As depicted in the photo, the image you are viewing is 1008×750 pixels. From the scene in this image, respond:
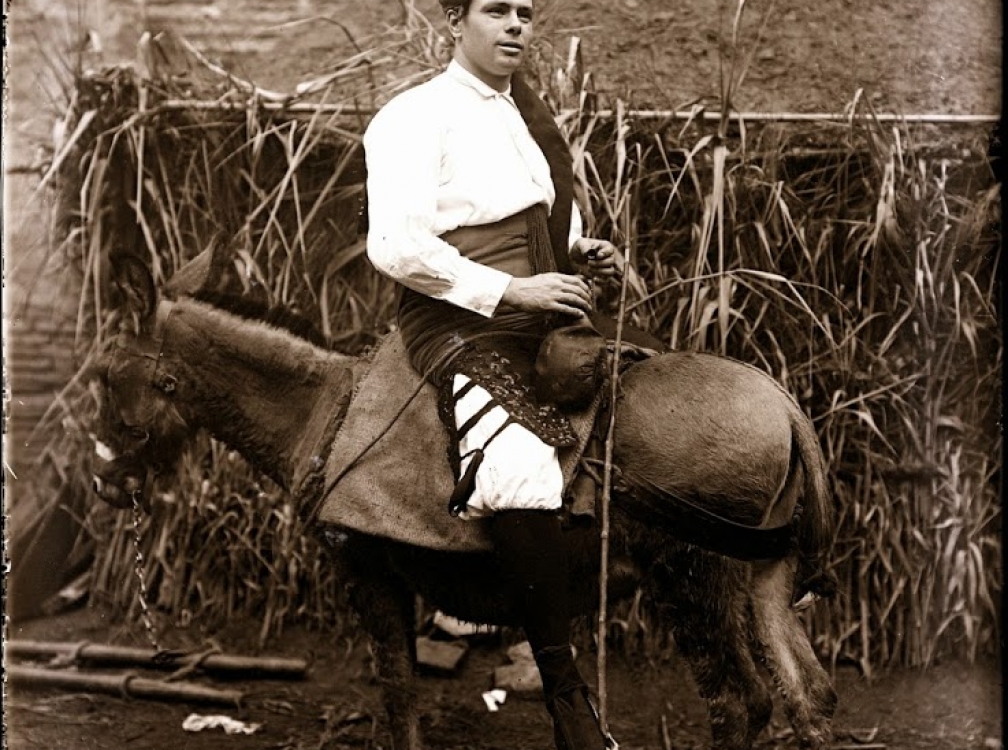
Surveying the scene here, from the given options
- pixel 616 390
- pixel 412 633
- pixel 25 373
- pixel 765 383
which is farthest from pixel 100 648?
pixel 765 383

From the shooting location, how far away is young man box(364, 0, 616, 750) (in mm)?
3371

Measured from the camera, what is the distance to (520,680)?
4.89 meters

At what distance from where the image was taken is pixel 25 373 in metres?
4.79

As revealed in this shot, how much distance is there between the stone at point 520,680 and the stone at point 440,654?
17 cm

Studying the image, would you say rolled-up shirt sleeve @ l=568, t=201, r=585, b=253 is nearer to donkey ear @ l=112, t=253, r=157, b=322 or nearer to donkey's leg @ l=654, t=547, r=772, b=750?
donkey's leg @ l=654, t=547, r=772, b=750

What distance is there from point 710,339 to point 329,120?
5.81ft

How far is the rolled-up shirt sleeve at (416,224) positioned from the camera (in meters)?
3.42

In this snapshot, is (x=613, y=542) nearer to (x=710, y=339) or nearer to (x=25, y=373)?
(x=710, y=339)

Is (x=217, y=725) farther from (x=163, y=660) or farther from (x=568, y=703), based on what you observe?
(x=568, y=703)

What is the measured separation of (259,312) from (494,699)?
1.86 meters

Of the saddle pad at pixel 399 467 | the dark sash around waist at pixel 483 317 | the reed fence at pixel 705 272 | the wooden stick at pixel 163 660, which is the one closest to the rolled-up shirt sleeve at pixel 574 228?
the dark sash around waist at pixel 483 317

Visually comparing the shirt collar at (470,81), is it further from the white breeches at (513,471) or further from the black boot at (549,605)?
the black boot at (549,605)

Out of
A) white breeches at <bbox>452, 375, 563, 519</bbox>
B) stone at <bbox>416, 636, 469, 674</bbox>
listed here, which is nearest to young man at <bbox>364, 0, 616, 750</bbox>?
white breeches at <bbox>452, 375, 563, 519</bbox>

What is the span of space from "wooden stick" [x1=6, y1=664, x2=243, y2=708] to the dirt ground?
0.12 feet
